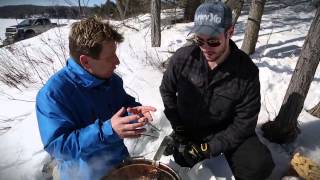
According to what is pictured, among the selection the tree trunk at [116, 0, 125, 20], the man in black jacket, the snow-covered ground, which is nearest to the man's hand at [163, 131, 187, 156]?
the man in black jacket

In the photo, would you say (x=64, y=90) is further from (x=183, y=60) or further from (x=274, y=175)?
(x=274, y=175)

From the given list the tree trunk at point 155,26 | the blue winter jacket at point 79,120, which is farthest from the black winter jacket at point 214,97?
the tree trunk at point 155,26

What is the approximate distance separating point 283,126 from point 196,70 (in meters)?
1.13

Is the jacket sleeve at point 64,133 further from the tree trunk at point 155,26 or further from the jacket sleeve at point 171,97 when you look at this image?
the tree trunk at point 155,26

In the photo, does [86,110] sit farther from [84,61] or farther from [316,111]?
[316,111]

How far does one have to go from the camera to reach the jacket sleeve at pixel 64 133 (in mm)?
1732

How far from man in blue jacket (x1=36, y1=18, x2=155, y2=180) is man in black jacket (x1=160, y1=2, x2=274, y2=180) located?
616 millimetres

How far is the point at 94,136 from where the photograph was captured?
1.73 meters

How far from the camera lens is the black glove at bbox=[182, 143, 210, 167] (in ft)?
8.38

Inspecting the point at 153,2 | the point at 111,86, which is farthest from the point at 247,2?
the point at 111,86

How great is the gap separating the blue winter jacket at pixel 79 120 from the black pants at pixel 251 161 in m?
0.89

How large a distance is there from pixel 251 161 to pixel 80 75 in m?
Result: 1.43

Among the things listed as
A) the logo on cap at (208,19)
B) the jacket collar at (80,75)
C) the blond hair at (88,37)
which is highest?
the logo on cap at (208,19)

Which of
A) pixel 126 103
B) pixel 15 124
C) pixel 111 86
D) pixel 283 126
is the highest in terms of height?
pixel 111 86
